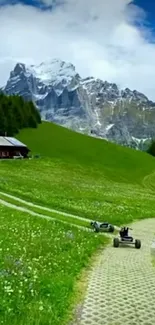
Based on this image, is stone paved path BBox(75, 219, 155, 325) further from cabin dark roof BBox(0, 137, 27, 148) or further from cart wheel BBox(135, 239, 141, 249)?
cabin dark roof BBox(0, 137, 27, 148)

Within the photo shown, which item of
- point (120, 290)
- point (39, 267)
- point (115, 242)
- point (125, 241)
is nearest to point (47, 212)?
point (125, 241)

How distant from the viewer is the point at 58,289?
51.7 ft

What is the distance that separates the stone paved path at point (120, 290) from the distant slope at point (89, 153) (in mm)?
83135

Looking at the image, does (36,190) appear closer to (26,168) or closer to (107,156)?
(26,168)

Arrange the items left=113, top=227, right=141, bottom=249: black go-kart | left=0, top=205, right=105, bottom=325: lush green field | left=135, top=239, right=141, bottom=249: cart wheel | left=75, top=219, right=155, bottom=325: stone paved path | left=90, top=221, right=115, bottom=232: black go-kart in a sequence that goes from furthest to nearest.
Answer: left=90, top=221, right=115, bottom=232: black go-kart
left=135, top=239, right=141, bottom=249: cart wheel
left=113, top=227, right=141, bottom=249: black go-kart
left=75, top=219, right=155, bottom=325: stone paved path
left=0, top=205, right=105, bottom=325: lush green field

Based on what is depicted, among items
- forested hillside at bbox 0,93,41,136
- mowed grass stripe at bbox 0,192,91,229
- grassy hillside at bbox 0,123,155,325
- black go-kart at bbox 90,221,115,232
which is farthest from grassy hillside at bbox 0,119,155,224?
black go-kart at bbox 90,221,115,232

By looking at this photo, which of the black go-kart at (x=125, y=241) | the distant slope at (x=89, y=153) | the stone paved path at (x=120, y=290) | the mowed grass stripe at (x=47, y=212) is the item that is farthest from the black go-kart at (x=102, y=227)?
the distant slope at (x=89, y=153)

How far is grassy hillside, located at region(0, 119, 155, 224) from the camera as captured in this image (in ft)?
173

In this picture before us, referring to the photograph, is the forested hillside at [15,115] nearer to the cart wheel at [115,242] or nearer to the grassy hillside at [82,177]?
the grassy hillside at [82,177]

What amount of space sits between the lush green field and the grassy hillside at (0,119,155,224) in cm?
1474

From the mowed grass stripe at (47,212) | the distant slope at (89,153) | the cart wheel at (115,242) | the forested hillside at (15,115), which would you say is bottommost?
the mowed grass stripe at (47,212)

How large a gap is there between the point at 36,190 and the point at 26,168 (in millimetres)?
34889

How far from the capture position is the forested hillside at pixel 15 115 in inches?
5694

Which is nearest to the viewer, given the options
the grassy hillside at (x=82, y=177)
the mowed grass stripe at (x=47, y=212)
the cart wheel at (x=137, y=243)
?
the cart wheel at (x=137, y=243)
